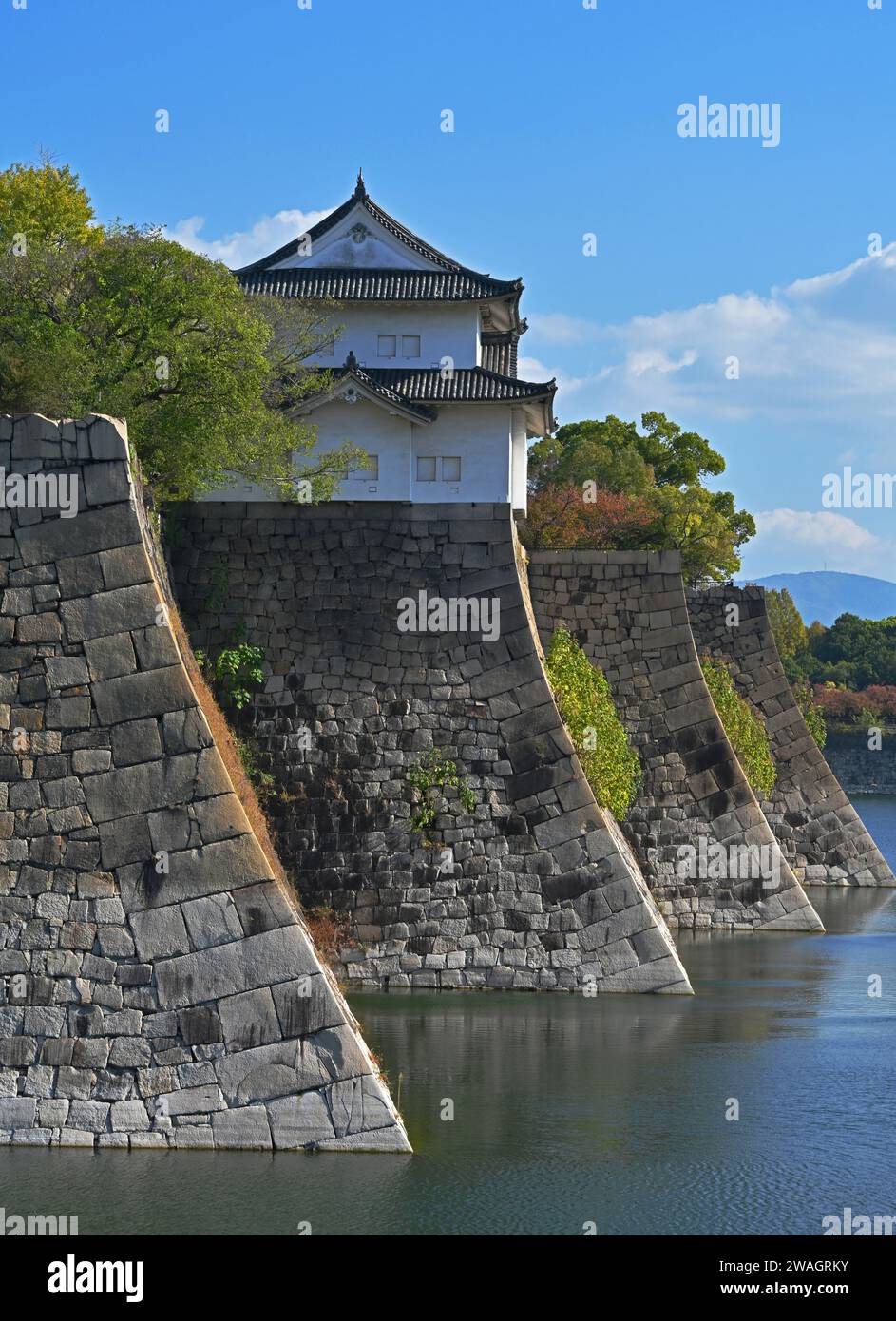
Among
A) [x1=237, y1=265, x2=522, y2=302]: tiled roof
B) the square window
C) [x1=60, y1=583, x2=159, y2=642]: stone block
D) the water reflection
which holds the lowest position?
the water reflection

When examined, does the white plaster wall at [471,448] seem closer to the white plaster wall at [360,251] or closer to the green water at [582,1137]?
the white plaster wall at [360,251]

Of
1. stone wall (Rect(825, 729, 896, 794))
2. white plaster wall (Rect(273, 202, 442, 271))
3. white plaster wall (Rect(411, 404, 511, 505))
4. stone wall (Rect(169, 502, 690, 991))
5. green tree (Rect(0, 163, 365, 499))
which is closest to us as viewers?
green tree (Rect(0, 163, 365, 499))

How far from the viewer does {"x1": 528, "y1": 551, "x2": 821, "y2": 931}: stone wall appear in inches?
1056

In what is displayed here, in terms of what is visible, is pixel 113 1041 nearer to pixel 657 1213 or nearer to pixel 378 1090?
pixel 378 1090

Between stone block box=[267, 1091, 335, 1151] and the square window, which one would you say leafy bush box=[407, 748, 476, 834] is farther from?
stone block box=[267, 1091, 335, 1151]

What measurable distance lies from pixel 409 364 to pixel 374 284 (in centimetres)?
136

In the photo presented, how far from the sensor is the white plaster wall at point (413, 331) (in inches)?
979

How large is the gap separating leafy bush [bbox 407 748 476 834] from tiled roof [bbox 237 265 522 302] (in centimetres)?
737

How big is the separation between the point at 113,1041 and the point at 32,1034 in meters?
0.65

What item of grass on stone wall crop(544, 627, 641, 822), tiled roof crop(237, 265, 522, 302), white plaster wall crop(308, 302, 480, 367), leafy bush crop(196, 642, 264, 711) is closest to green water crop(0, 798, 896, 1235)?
grass on stone wall crop(544, 627, 641, 822)

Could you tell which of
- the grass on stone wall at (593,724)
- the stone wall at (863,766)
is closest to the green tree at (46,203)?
the grass on stone wall at (593,724)

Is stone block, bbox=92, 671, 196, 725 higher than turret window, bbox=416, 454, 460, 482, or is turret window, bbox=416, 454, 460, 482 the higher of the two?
turret window, bbox=416, 454, 460, 482

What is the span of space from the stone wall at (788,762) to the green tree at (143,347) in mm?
14757

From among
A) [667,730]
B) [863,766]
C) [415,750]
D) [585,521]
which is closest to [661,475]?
[585,521]
